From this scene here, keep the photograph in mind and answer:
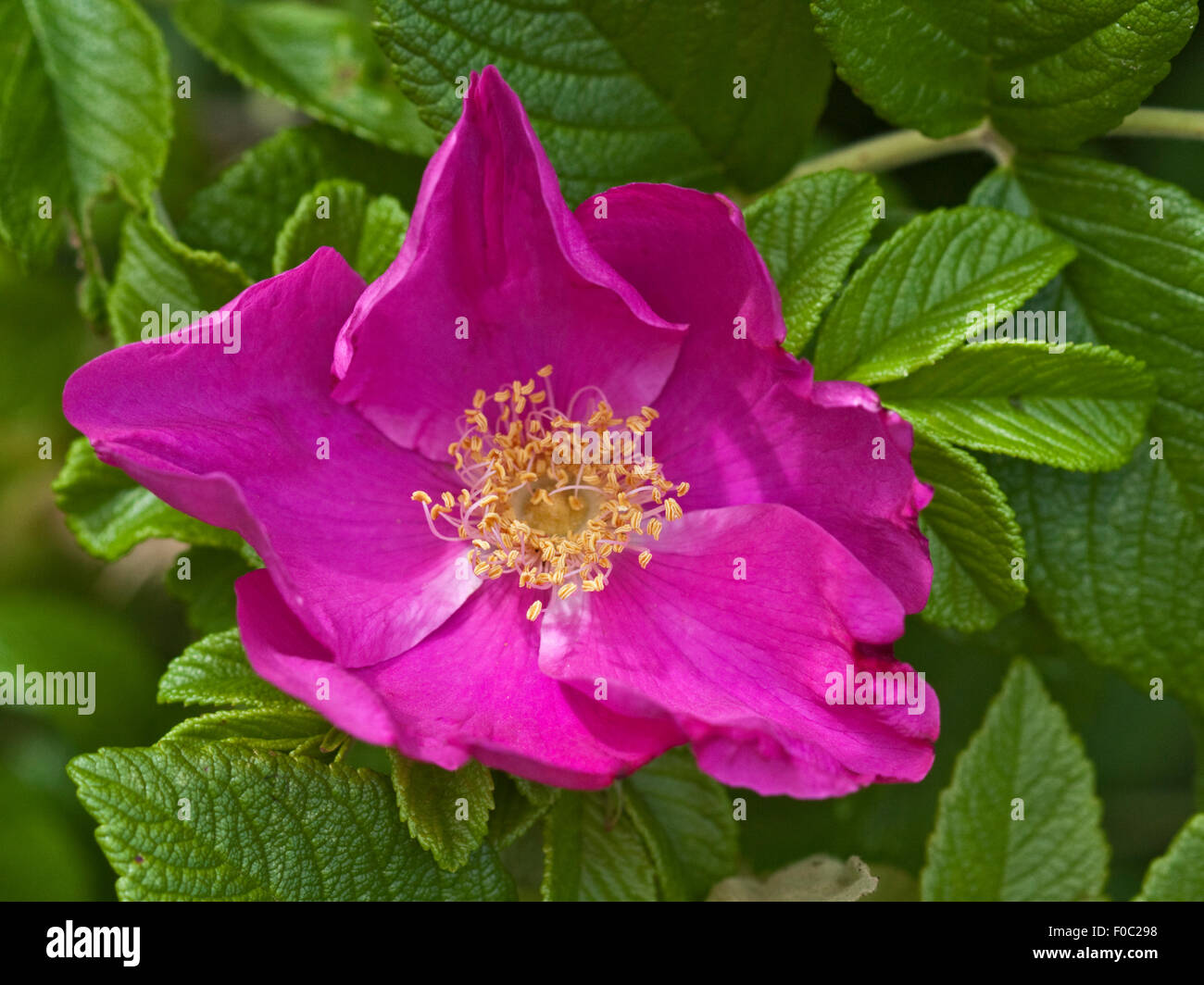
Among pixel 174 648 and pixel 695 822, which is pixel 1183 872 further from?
pixel 174 648

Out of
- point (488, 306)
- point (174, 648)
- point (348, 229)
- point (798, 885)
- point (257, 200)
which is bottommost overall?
point (798, 885)

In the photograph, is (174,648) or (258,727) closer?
(258,727)

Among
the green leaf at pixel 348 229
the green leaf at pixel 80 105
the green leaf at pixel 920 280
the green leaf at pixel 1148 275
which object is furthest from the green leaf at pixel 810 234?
the green leaf at pixel 80 105

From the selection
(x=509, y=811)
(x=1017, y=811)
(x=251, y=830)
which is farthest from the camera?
(x=1017, y=811)

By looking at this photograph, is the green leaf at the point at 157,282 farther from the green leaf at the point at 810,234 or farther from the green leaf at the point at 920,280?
the green leaf at the point at 920,280

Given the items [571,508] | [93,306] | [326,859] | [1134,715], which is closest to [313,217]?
[93,306]

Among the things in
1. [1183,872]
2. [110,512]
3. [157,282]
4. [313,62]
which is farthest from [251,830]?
[313,62]
